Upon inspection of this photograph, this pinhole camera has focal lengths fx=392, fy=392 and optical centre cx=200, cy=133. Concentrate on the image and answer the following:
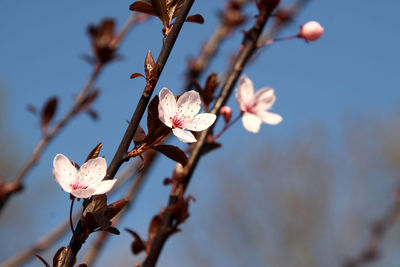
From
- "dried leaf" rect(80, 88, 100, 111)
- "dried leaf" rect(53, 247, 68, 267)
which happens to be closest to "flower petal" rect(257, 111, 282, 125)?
"dried leaf" rect(53, 247, 68, 267)

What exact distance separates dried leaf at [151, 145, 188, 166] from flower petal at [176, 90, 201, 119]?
0.09m

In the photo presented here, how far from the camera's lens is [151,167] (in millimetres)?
1817

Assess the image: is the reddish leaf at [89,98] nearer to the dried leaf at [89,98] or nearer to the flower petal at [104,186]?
the dried leaf at [89,98]

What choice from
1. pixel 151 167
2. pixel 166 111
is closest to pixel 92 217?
pixel 166 111

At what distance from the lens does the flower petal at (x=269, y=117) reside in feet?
A: 3.98

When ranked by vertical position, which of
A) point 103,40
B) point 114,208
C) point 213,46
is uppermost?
point 213,46

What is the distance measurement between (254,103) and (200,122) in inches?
15.9

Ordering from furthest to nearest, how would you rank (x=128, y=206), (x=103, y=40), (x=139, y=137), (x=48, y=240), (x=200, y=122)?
(x=103, y=40), (x=48, y=240), (x=128, y=206), (x=200, y=122), (x=139, y=137)

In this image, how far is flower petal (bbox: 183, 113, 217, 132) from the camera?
838 mm

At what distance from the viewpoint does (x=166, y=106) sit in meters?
0.75

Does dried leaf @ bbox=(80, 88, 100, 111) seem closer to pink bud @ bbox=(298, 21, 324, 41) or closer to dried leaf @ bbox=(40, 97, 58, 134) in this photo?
dried leaf @ bbox=(40, 97, 58, 134)

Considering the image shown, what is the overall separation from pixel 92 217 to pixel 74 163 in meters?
0.13

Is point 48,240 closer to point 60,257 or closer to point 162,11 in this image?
point 60,257

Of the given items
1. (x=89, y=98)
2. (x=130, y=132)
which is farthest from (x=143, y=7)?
(x=89, y=98)
